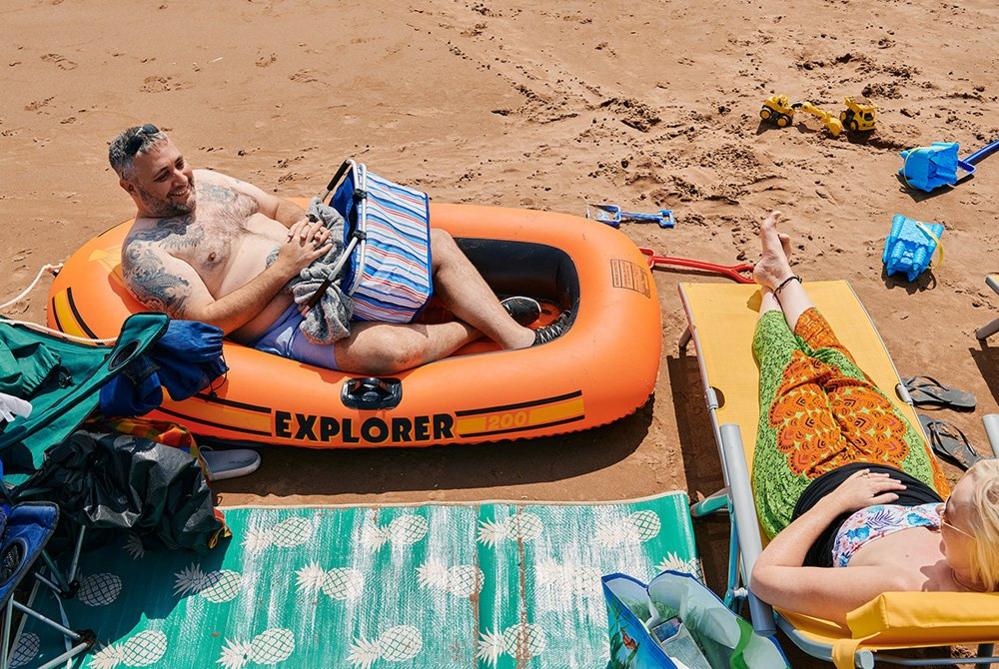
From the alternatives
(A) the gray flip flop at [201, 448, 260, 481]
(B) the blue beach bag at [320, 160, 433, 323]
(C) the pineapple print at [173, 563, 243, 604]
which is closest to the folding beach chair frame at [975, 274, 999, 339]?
(B) the blue beach bag at [320, 160, 433, 323]

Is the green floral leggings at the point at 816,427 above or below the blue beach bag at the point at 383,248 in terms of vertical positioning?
below

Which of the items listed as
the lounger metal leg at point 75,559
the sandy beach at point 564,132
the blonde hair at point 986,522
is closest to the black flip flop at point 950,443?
the sandy beach at point 564,132

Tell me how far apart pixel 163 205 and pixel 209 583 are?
1.62 m

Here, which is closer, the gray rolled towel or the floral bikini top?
the floral bikini top

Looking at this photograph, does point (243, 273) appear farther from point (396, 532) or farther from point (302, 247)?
point (396, 532)

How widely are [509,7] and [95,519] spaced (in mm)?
6500

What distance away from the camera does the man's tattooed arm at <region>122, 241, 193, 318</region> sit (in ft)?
11.2

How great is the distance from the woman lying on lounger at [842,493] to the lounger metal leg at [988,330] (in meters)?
1.38

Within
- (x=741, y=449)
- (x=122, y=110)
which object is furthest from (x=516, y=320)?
(x=122, y=110)

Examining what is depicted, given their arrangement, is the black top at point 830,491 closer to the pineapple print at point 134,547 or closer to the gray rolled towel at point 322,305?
the gray rolled towel at point 322,305

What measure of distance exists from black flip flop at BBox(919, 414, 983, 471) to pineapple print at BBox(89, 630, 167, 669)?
10.9 ft

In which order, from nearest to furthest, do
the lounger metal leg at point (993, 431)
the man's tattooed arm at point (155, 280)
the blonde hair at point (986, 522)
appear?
the blonde hair at point (986, 522)
the lounger metal leg at point (993, 431)
the man's tattooed arm at point (155, 280)

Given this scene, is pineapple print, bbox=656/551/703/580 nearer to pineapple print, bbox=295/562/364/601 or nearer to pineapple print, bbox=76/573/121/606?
pineapple print, bbox=295/562/364/601

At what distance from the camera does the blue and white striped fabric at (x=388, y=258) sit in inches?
139
